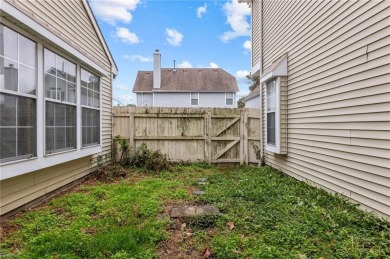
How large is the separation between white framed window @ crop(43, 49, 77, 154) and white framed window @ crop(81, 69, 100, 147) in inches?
19.1

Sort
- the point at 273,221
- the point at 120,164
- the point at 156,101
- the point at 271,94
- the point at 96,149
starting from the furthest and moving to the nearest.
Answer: the point at 156,101, the point at 120,164, the point at 271,94, the point at 96,149, the point at 273,221

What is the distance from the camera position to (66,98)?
5023 mm

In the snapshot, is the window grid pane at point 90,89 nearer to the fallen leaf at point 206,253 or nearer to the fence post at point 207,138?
the fence post at point 207,138

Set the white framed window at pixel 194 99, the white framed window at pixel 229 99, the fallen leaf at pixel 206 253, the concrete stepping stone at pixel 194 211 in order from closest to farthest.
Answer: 1. the fallen leaf at pixel 206 253
2. the concrete stepping stone at pixel 194 211
3. the white framed window at pixel 194 99
4. the white framed window at pixel 229 99

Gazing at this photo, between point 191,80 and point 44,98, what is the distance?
17.4m

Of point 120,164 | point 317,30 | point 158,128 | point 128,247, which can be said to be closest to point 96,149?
point 120,164

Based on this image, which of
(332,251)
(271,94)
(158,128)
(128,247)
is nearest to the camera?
(332,251)

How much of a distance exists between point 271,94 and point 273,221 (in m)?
4.50

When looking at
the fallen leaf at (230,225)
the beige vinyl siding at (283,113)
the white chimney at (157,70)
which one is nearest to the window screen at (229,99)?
the white chimney at (157,70)

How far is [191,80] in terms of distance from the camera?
2112 cm

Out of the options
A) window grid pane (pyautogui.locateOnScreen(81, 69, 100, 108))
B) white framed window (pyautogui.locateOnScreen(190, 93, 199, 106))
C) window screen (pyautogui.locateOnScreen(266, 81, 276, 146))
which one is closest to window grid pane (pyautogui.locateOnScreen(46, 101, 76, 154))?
window grid pane (pyautogui.locateOnScreen(81, 69, 100, 108))

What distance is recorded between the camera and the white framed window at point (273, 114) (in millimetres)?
6446

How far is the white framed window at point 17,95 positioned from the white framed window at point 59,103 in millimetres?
399

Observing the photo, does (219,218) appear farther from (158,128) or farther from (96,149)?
(158,128)
